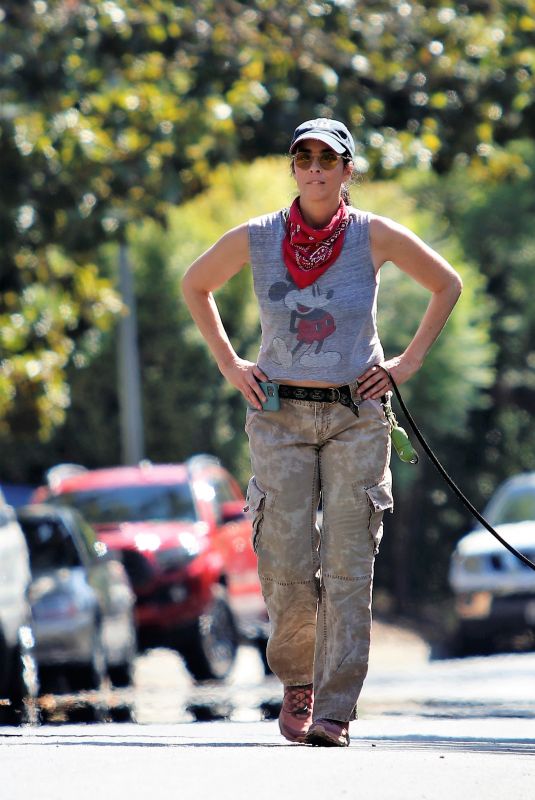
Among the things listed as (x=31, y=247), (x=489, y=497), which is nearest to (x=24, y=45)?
(x=31, y=247)

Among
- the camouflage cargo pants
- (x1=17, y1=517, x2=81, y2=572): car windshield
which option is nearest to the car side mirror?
(x1=17, y1=517, x2=81, y2=572): car windshield

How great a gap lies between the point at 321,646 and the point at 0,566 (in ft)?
13.1

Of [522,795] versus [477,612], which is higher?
[522,795]

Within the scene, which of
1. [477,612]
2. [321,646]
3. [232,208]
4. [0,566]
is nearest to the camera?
[321,646]

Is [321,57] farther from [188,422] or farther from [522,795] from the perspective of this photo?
[188,422]

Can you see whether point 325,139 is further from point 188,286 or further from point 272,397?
point 272,397

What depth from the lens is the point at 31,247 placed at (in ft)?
47.1

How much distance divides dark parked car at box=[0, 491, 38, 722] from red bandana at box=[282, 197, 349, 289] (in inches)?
168

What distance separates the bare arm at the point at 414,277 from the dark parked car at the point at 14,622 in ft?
13.6

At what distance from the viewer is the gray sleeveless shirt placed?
6.30 meters

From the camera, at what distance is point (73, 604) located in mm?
12445

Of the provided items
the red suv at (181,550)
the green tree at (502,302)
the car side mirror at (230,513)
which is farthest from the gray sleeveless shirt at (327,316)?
the green tree at (502,302)

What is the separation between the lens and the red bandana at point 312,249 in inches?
248

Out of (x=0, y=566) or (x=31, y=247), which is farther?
(x=31, y=247)
